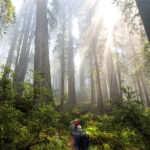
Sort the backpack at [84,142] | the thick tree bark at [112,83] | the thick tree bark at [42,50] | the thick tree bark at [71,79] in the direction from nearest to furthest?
1. the backpack at [84,142]
2. the thick tree bark at [42,50]
3. the thick tree bark at [112,83]
4. the thick tree bark at [71,79]

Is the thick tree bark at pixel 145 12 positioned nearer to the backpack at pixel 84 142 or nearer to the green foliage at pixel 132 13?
the green foliage at pixel 132 13

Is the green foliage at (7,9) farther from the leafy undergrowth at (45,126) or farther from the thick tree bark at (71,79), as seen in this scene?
the thick tree bark at (71,79)

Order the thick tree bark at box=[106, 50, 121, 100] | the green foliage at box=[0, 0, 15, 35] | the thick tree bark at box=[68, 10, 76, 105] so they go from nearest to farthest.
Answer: the green foliage at box=[0, 0, 15, 35], the thick tree bark at box=[106, 50, 121, 100], the thick tree bark at box=[68, 10, 76, 105]

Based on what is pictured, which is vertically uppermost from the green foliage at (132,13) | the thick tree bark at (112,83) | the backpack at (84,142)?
the green foliage at (132,13)

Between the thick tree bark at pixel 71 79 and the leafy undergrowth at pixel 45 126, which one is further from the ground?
the thick tree bark at pixel 71 79

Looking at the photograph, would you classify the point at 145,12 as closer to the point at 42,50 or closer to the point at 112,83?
the point at 42,50

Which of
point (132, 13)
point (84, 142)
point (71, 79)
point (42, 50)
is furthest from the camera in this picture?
point (71, 79)

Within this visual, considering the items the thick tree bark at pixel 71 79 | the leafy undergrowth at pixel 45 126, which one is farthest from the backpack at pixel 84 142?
the thick tree bark at pixel 71 79

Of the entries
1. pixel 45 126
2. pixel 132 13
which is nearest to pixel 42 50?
pixel 45 126

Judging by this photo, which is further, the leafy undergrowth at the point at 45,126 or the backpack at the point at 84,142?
the backpack at the point at 84,142

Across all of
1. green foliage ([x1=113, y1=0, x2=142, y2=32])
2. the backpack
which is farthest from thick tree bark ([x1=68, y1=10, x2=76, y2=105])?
green foliage ([x1=113, y1=0, x2=142, y2=32])

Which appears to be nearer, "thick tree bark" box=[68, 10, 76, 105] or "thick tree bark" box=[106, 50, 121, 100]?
"thick tree bark" box=[106, 50, 121, 100]

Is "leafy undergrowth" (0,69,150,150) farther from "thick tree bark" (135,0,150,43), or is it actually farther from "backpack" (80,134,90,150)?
"thick tree bark" (135,0,150,43)

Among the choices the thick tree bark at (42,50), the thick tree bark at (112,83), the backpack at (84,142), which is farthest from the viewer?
the thick tree bark at (112,83)
